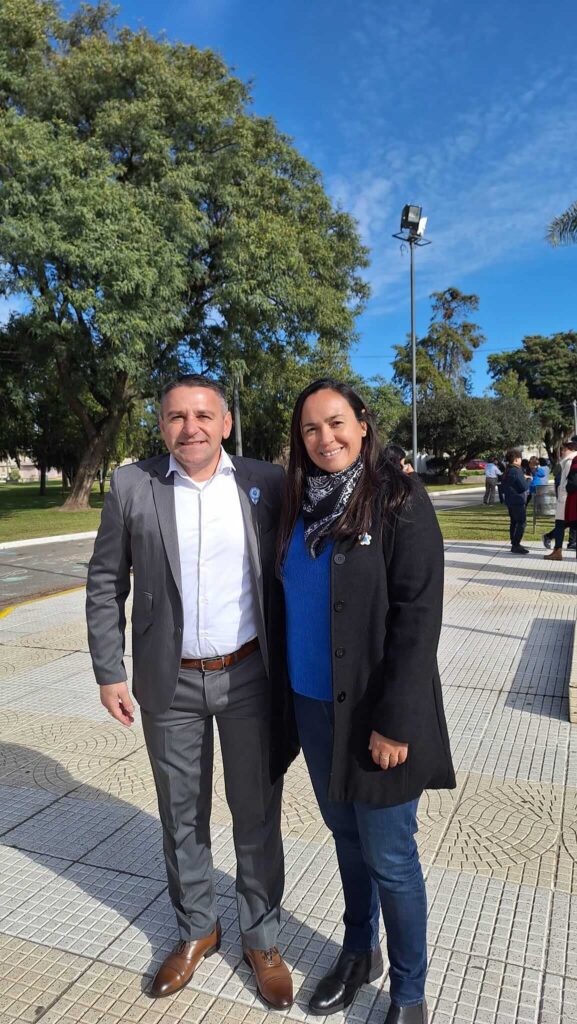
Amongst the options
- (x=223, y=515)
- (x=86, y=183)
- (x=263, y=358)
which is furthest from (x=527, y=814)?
(x=263, y=358)

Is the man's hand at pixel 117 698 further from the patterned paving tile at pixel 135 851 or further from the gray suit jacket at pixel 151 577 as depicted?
the patterned paving tile at pixel 135 851

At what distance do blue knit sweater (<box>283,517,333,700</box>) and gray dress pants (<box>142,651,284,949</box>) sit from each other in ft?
0.81

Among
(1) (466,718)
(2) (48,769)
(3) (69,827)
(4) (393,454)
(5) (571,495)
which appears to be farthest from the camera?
(5) (571,495)

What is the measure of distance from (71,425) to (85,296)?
57.3ft

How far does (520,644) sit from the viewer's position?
19.8 feet

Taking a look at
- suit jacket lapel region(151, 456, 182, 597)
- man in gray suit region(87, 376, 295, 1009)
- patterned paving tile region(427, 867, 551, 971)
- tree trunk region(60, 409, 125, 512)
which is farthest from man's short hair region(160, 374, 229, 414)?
tree trunk region(60, 409, 125, 512)

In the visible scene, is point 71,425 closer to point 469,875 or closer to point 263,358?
point 263,358

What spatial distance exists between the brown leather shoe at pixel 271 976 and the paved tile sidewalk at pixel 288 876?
0.13 feet

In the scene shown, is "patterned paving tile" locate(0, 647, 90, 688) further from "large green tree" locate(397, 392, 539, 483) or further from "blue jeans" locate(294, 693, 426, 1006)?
"large green tree" locate(397, 392, 539, 483)

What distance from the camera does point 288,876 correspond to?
2.81 meters

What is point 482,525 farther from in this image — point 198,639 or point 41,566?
point 198,639

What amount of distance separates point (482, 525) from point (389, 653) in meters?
15.3

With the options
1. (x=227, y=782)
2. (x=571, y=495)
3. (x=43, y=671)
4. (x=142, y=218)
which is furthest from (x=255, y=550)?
(x=142, y=218)

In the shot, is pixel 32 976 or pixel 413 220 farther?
pixel 413 220
